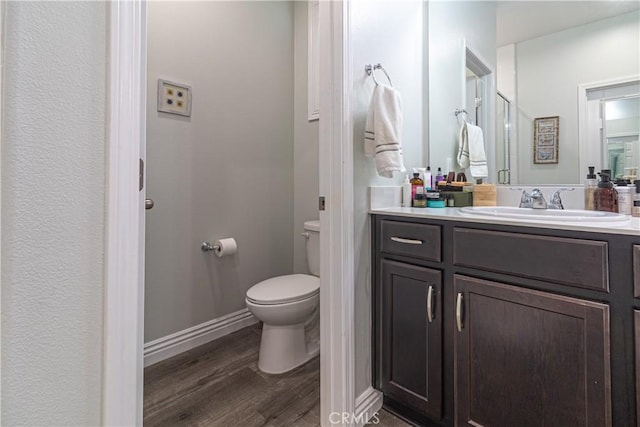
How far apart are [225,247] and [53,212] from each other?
1391 millimetres

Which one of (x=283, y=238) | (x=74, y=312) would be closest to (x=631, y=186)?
(x=74, y=312)

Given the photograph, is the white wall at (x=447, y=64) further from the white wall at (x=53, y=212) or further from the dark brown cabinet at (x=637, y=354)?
the white wall at (x=53, y=212)

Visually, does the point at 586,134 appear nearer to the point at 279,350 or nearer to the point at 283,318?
the point at 283,318

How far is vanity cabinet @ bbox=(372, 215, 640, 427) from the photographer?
33.1 inches

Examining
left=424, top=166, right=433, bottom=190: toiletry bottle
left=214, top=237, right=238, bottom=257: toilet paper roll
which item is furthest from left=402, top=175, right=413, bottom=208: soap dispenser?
left=214, top=237, right=238, bottom=257: toilet paper roll

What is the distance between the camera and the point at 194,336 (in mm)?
1929

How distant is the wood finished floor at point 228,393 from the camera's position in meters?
1.34

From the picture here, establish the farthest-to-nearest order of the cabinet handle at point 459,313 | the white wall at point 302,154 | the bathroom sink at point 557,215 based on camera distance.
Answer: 1. the white wall at point 302,154
2. the cabinet handle at point 459,313
3. the bathroom sink at point 557,215

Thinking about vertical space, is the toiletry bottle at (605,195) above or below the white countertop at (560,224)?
above

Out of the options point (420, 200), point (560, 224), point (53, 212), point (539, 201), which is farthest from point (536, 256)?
point (53, 212)

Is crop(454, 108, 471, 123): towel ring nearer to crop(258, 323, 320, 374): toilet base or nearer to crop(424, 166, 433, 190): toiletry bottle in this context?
crop(424, 166, 433, 190): toiletry bottle

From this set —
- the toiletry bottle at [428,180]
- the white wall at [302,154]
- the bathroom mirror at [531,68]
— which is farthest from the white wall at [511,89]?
the white wall at [302,154]

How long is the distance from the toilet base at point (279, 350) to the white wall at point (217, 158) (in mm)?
528

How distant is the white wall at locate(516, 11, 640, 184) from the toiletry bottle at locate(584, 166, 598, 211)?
0.07m
